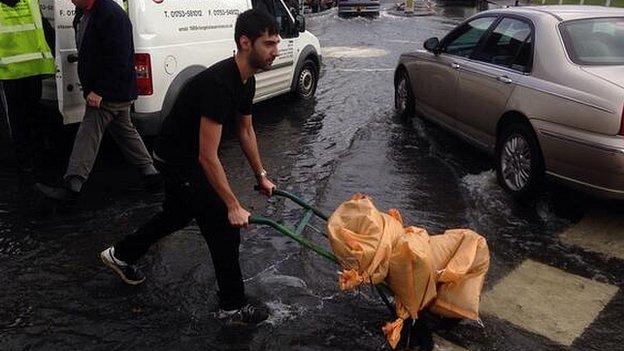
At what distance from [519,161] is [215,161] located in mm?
3313

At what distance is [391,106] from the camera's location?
922cm

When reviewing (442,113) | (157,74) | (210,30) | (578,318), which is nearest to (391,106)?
(442,113)

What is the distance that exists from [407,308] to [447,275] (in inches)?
10.7

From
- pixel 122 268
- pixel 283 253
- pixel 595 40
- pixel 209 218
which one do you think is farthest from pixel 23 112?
pixel 595 40

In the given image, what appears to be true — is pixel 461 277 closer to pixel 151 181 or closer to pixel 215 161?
pixel 215 161

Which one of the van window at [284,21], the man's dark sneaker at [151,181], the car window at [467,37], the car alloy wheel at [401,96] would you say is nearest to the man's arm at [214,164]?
the man's dark sneaker at [151,181]

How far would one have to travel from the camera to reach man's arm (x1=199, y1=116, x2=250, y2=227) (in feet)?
9.57

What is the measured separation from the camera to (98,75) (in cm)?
489

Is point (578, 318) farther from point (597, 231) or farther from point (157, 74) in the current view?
point (157, 74)

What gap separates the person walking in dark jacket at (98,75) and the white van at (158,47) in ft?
1.61

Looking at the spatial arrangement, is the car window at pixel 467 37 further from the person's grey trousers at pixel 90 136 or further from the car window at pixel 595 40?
the person's grey trousers at pixel 90 136

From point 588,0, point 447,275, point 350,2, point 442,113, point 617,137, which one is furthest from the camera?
point 588,0

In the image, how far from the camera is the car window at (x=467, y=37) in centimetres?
632

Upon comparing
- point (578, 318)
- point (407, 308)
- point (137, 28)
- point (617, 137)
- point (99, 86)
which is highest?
point (137, 28)
